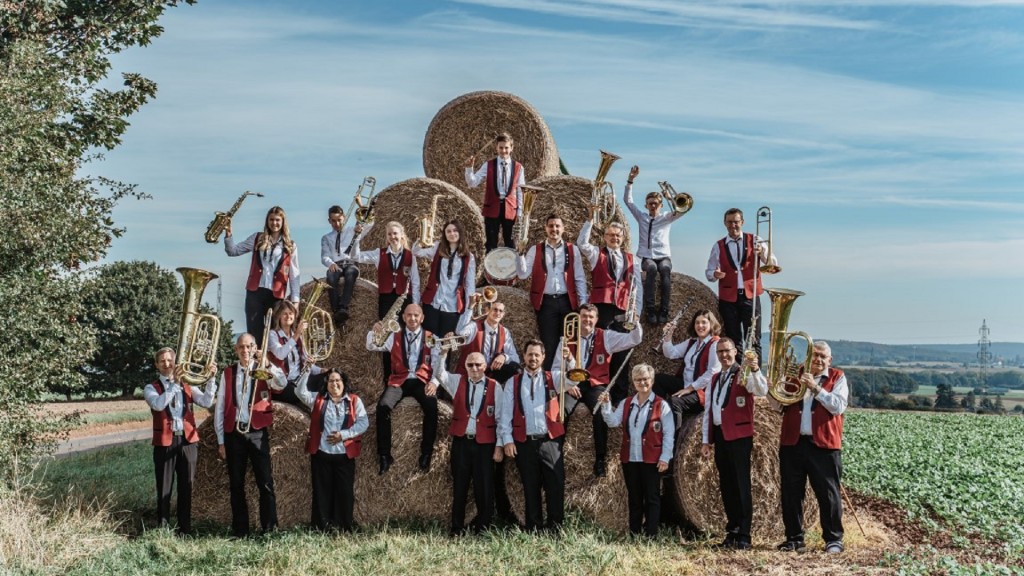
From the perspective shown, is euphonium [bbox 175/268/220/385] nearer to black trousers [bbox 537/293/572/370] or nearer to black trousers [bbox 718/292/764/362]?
black trousers [bbox 537/293/572/370]

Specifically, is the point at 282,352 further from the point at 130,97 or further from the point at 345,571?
the point at 130,97

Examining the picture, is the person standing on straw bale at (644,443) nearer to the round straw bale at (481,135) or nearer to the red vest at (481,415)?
Result: the red vest at (481,415)

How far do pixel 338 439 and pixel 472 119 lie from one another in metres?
5.93

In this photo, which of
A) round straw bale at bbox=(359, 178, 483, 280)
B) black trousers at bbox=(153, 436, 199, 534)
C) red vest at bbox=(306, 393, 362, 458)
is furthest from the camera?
round straw bale at bbox=(359, 178, 483, 280)

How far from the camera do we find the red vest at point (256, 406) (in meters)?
9.64

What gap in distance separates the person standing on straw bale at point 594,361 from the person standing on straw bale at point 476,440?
0.68 meters

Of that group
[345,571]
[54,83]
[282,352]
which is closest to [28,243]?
[54,83]

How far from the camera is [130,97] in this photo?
1802cm

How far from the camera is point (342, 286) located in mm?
10977

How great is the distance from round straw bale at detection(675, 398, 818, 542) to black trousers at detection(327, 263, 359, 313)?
12.4ft

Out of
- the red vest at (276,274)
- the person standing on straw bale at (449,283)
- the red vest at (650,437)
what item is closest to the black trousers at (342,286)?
the red vest at (276,274)

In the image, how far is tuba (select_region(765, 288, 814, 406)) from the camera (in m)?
8.88

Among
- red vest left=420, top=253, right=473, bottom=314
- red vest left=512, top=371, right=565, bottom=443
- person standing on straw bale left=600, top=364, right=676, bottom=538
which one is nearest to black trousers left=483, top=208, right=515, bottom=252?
red vest left=420, top=253, right=473, bottom=314

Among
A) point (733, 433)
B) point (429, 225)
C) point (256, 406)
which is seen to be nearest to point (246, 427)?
point (256, 406)
